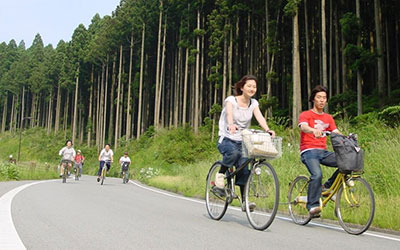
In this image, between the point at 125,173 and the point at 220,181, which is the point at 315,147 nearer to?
the point at 220,181

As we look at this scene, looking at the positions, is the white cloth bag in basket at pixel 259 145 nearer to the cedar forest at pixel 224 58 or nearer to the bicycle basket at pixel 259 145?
the bicycle basket at pixel 259 145

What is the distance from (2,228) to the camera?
15.6 ft

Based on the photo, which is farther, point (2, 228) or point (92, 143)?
point (92, 143)

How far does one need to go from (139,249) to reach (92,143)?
194ft

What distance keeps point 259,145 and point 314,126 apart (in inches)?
48.2

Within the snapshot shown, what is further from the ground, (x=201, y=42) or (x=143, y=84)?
(x=201, y=42)

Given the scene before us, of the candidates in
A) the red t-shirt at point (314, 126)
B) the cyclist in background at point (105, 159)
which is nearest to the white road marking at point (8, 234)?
the red t-shirt at point (314, 126)

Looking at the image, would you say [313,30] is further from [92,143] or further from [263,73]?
[92,143]

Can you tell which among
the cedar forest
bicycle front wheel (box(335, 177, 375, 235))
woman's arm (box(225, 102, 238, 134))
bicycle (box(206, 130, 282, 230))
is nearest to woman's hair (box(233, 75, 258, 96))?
woman's arm (box(225, 102, 238, 134))

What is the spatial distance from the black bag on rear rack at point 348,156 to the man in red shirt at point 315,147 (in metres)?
0.35

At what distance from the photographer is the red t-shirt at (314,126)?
5.79 metres

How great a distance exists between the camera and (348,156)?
16.6ft

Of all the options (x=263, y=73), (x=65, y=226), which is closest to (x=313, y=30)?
(x=263, y=73)

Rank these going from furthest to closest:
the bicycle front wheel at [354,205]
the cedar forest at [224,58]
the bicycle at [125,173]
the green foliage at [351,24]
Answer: the cedar forest at [224,58] → the green foliage at [351,24] → the bicycle at [125,173] → the bicycle front wheel at [354,205]
